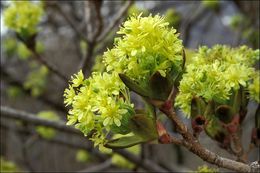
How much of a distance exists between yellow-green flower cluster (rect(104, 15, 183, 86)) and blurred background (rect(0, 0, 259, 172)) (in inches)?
29.1

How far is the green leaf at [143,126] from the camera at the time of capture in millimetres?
1048

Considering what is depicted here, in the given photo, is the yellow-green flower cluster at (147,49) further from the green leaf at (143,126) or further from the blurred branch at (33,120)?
the blurred branch at (33,120)

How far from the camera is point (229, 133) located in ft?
4.40

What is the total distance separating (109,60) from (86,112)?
0.13 meters

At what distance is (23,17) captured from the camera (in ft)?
7.45

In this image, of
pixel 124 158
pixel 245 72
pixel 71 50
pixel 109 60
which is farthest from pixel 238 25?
pixel 109 60

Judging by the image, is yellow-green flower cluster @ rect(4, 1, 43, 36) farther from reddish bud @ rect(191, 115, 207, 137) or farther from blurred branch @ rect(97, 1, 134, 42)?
reddish bud @ rect(191, 115, 207, 137)

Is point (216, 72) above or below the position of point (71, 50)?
below

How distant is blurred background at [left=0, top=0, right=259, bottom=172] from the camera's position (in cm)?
251

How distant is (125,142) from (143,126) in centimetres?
8

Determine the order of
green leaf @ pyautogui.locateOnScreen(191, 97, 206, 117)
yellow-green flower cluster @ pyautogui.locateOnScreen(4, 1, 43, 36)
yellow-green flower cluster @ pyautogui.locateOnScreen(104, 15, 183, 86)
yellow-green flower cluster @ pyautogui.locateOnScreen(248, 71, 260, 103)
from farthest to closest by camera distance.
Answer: yellow-green flower cluster @ pyautogui.locateOnScreen(4, 1, 43, 36) < yellow-green flower cluster @ pyautogui.locateOnScreen(248, 71, 260, 103) < green leaf @ pyautogui.locateOnScreen(191, 97, 206, 117) < yellow-green flower cluster @ pyautogui.locateOnScreen(104, 15, 183, 86)

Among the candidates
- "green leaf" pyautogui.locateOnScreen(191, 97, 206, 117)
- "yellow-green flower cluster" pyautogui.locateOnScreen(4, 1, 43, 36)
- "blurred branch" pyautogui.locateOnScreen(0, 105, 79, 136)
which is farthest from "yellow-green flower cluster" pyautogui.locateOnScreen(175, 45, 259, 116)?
"blurred branch" pyautogui.locateOnScreen(0, 105, 79, 136)

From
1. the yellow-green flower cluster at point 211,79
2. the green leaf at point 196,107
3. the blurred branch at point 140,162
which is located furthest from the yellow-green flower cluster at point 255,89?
the blurred branch at point 140,162

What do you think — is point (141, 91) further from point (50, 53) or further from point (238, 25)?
point (50, 53)
